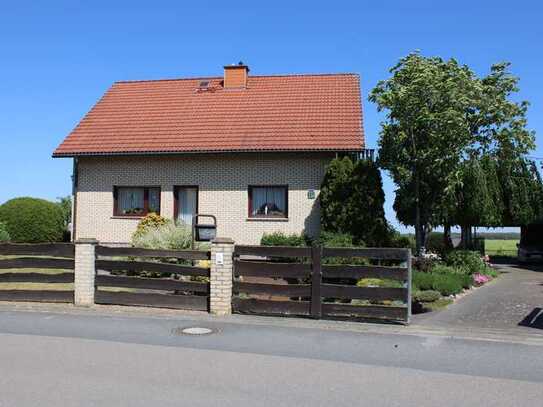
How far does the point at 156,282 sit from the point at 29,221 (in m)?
13.0

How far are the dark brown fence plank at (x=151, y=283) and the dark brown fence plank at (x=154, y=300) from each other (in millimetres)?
157

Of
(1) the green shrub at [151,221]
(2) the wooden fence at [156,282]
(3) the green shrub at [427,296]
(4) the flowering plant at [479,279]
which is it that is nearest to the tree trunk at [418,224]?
(4) the flowering plant at [479,279]

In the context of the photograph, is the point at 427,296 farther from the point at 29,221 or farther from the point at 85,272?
the point at 29,221

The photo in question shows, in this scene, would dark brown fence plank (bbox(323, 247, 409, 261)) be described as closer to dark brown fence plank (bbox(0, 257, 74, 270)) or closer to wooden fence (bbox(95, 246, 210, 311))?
wooden fence (bbox(95, 246, 210, 311))

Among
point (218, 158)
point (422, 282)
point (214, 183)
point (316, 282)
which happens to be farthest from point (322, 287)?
point (218, 158)

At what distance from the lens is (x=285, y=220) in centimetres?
2061

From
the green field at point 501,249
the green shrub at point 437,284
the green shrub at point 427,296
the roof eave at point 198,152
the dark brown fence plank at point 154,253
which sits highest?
the roof eave at point 198,152

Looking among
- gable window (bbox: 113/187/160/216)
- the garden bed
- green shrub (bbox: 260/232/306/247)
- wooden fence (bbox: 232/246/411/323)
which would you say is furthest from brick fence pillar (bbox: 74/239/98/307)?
gable window (bbox: 113/187/160/216)

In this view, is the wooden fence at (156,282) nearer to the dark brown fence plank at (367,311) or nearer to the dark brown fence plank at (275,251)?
the dark brown fence plank at (275,251)

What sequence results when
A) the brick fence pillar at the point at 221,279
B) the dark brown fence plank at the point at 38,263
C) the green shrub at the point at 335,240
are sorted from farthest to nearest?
1. the green shrub at the point at 335,240
2. the dark brown fence plank at the point at 38,263
3. the brick fence pillar at the point at 221,279

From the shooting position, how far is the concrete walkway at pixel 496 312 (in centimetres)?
1064

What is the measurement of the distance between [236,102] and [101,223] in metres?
7.09

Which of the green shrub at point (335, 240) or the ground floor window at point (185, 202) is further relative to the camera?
the ground floor window at point (185, 202)

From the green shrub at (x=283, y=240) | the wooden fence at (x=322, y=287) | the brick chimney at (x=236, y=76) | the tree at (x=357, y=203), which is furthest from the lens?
the brick chimney at (x=236, y=76)
